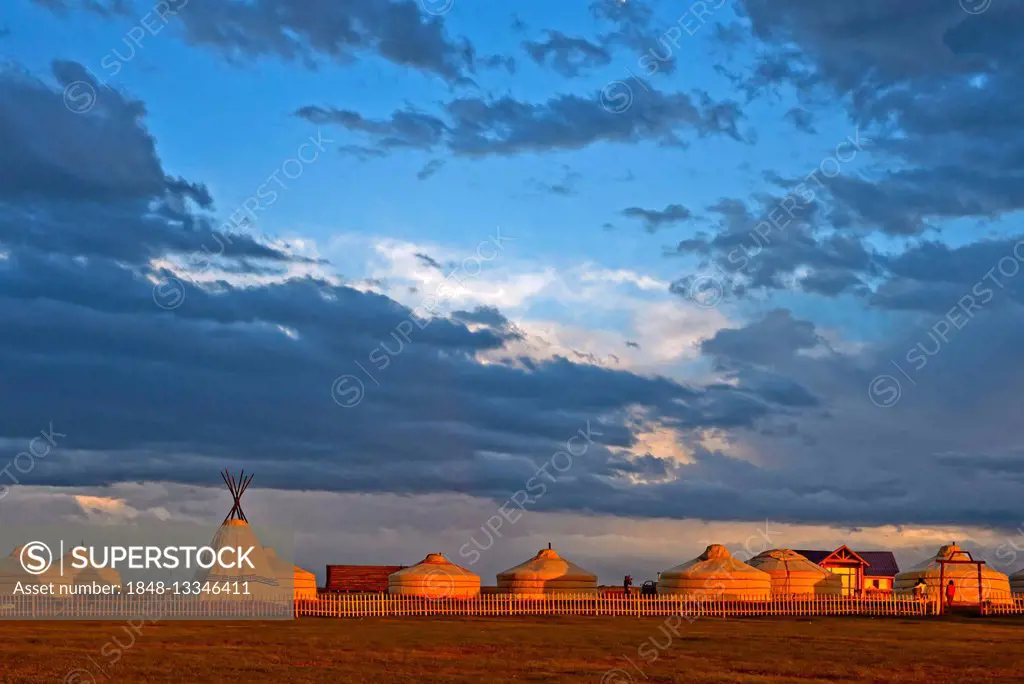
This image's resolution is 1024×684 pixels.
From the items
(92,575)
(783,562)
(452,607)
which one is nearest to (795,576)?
(783,562)

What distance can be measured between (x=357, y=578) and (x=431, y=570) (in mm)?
17866

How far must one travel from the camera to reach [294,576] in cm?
7462

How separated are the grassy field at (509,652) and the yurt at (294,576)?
21.0 metres

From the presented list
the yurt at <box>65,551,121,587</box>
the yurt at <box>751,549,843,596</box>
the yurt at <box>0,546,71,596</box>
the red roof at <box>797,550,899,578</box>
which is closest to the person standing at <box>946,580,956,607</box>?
the yurt at <box>751,549,843,596</box>

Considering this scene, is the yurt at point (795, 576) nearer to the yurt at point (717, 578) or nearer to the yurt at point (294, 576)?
the yurt at point (717, 578)

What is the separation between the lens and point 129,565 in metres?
57.3

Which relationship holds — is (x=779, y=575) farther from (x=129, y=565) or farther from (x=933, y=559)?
(x=129, y=565)

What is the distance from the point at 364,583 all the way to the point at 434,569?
16.4 metres

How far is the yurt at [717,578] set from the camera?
74.8 meters

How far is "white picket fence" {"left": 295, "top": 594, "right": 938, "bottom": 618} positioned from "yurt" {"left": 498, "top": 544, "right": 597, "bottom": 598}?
614 inches

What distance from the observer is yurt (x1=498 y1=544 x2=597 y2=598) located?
82188mm

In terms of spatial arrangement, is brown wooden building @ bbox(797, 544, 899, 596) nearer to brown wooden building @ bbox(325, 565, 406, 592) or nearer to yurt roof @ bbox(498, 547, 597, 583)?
yurt roof @ bbox(498, 547, 597, 583)

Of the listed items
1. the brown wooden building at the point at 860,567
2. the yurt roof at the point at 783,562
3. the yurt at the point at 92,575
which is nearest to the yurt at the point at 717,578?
the yurt roof at the point at 783,562

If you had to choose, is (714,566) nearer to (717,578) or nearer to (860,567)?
(717,578)
